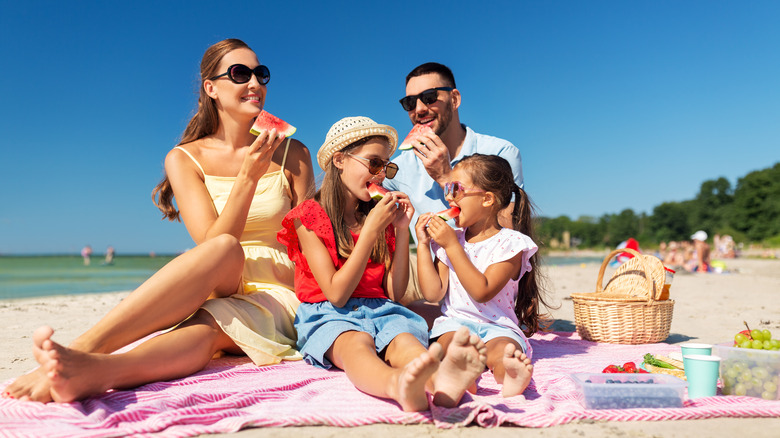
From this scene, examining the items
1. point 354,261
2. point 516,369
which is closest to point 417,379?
point 516,369

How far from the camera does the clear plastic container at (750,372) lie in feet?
8.61

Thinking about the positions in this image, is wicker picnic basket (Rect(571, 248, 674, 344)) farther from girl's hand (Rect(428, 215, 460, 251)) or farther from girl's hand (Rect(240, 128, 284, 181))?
girl's hand (Rect(240, 128, 284, 181))

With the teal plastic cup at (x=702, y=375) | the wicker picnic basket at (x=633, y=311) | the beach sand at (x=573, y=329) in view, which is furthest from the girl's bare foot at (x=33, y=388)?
the wicker picnic basket at (x=633, y=311)

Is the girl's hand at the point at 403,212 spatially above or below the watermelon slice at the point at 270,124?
below

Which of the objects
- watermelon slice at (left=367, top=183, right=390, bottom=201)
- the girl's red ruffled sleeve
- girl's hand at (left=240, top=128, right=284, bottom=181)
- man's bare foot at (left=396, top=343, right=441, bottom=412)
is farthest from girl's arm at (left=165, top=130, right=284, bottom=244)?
man's bare foot at (left=396, top=343, right=441, bottom=412)

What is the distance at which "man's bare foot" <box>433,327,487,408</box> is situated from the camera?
2.18 m

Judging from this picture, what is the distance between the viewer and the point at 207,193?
3.91 meters

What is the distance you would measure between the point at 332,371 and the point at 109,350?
1.33 meters

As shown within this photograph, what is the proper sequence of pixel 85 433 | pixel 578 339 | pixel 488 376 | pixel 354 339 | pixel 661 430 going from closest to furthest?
pixel 85 433 < pixel 661 430 < pixel 354 339 < pixel 488 376 < pixel 578 339

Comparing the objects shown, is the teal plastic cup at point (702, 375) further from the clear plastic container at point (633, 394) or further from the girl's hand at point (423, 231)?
the girl's hand at point (423, 231)

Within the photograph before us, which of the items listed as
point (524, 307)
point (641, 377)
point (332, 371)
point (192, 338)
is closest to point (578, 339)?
point (524, 307)

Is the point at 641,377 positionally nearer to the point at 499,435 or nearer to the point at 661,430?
the point at 661,430

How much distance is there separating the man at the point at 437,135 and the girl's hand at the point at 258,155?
4.87 ft

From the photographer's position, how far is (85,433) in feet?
6.79
